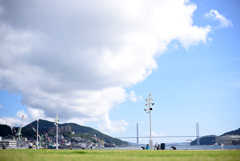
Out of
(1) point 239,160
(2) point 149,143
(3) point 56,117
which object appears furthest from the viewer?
(3) point 56,117

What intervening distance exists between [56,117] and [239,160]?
198 ft

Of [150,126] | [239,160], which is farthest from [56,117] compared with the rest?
[239,160]

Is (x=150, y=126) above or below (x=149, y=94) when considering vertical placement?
below

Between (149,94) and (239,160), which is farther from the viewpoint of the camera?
(149,94)

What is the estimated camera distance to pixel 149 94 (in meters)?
49.4

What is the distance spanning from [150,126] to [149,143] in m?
3.56

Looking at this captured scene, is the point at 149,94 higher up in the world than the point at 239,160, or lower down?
higher up

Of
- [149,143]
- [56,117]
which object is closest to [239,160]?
[149,143]

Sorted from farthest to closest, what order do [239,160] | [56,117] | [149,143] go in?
1. [56,117]
2. [149,143]
3. [239,160]

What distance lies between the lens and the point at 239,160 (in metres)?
13.1

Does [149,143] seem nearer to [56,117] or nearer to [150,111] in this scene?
[150,111]

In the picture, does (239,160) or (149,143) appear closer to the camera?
(239,160)

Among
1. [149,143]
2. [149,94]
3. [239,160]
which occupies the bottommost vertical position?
[149,143]

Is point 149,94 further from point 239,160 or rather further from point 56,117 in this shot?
point 239,160
